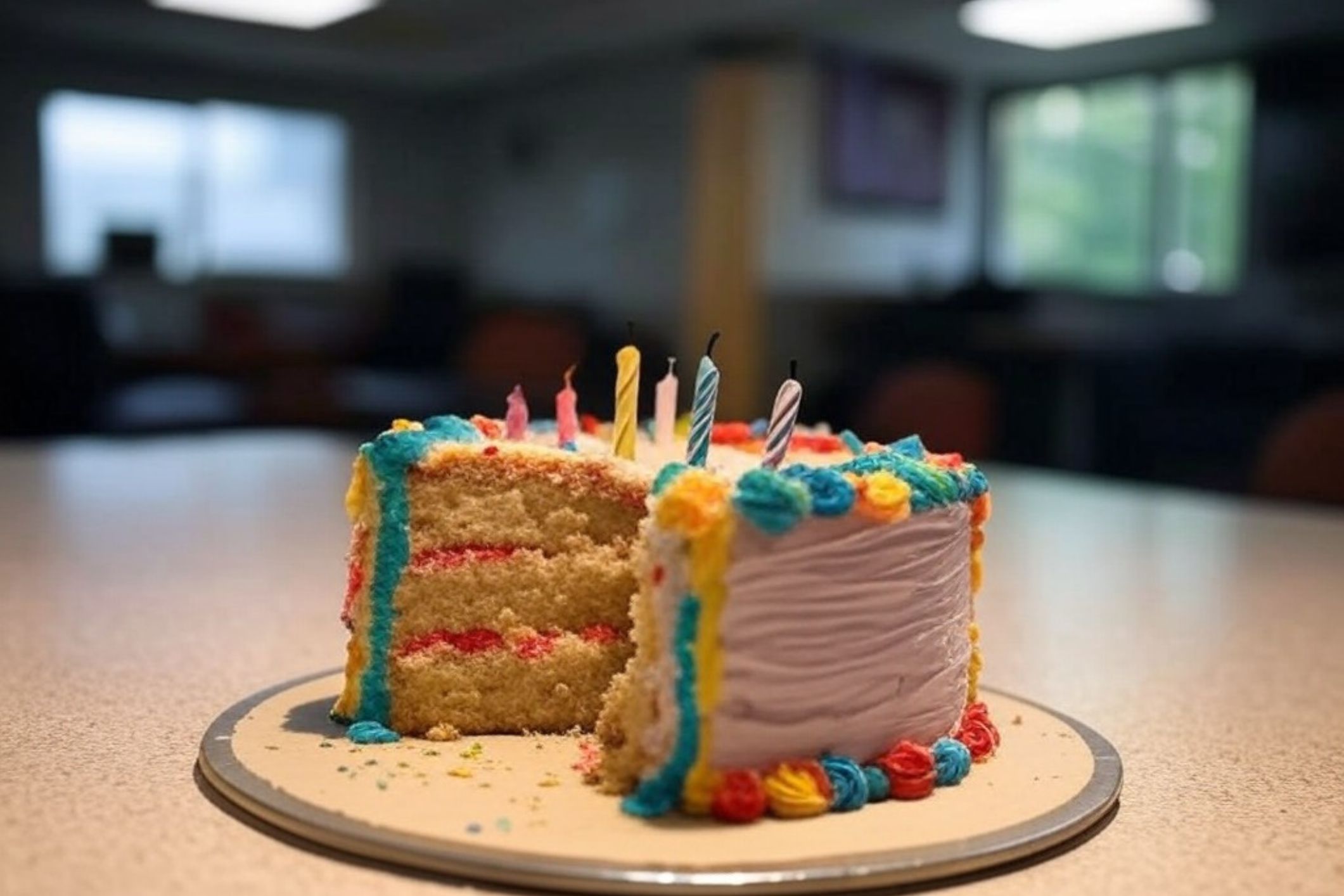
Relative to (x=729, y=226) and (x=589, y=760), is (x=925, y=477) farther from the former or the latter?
(x=729, y=226)

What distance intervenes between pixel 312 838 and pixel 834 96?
176 inches

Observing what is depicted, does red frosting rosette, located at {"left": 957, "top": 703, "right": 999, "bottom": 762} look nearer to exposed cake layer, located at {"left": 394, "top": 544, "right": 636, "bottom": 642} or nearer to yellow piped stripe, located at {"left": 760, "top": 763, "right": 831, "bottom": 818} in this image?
yellow piped stripe, located at {"left": 760, "top": 763, "right": 831, "bottom": 818}

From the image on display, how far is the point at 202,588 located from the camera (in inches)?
84.7

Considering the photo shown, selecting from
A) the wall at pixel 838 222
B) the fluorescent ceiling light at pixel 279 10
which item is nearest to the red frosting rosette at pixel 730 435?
the fluorescent ceiling light at pixel 279 10

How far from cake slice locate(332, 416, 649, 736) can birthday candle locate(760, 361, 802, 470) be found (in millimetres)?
147

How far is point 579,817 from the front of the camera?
3.56 ft

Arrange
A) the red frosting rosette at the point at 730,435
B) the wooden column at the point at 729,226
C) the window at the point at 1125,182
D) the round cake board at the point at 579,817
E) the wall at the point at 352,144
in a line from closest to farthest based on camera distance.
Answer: the round cake board at the point at 579,817 → the red frosting rosette at the point at 730,435 → the window at the point at 1125,182 → the wall at the point at 352,144 → the wooden column at the point at 729,226

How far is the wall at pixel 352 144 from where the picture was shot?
15.5ft

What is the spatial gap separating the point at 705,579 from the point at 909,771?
237 millimetres

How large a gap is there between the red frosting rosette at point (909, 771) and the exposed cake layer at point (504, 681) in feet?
1.05

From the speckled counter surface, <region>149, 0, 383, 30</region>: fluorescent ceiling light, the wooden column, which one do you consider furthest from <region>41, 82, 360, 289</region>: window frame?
the speckled counter surface

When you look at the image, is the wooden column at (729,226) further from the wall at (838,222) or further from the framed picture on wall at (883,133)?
the framed picture on wall at (883,133)

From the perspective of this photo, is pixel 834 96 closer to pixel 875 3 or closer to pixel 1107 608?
pixel 875 3

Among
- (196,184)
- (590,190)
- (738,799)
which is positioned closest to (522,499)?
(738,799)
